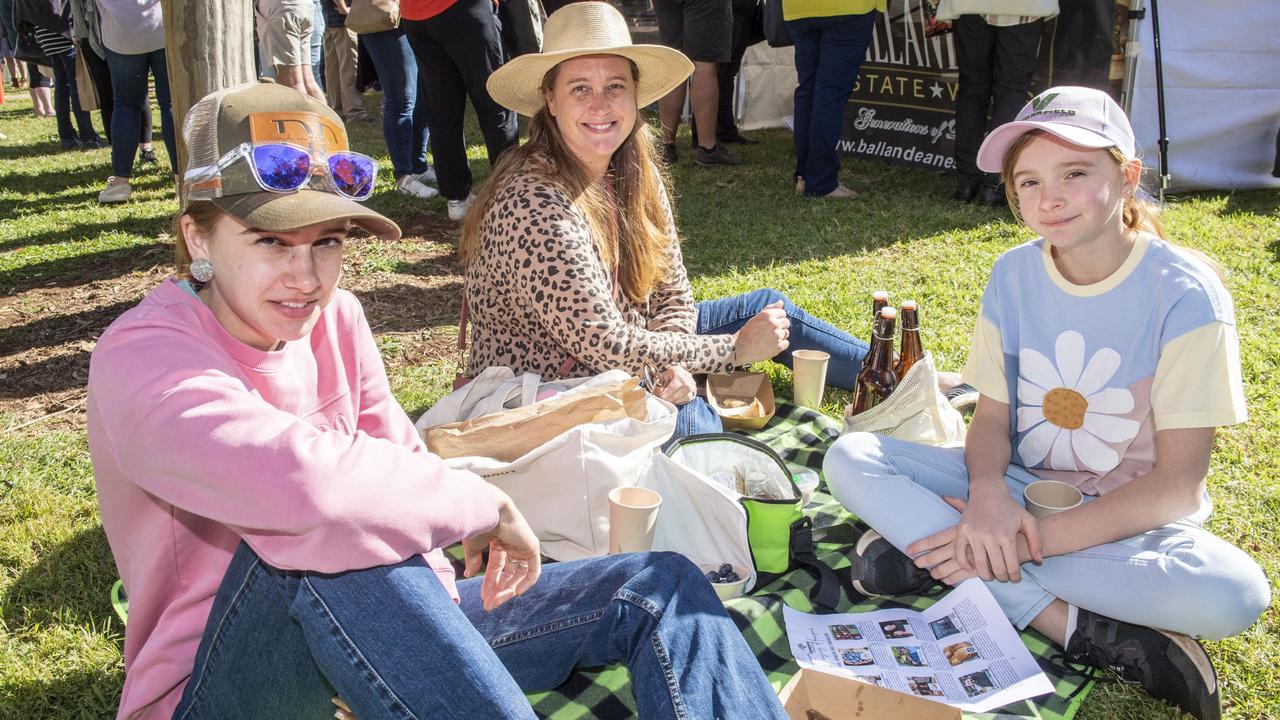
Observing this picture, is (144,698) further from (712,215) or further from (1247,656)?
(712,215)

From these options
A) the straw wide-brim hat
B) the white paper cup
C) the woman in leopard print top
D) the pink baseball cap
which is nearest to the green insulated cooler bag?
the white paper cup

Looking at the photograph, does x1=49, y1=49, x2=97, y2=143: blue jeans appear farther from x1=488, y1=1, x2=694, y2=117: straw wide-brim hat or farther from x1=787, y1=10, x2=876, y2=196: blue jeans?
x1=488, y1=1, x2=694, y2=117: straw wide-brim hat

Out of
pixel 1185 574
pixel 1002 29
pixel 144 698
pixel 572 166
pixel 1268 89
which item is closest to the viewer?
pixel 144 698

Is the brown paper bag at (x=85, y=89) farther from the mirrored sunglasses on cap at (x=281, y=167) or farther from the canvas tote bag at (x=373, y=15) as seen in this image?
the mirrored sunglasses on cap at (x=281, y=167)

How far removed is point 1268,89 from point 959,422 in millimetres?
5667

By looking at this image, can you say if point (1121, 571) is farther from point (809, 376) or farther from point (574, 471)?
point (809, 376)

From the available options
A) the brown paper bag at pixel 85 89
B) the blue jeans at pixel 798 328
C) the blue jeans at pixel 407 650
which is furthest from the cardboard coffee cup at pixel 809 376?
the brown paper bag at pixel 85 89

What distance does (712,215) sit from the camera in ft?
23.3

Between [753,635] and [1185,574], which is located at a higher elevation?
[1185,574]

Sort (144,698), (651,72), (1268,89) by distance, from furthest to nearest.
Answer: (1268,89) → (651,72) → (144,698)

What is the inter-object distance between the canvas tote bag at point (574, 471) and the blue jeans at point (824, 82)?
4.93 meters

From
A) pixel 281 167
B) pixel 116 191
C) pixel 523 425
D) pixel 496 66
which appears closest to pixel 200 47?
pixel 523 425

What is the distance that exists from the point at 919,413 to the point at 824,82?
4609 mm

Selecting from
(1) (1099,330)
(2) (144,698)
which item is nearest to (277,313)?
(2) (144,698)
